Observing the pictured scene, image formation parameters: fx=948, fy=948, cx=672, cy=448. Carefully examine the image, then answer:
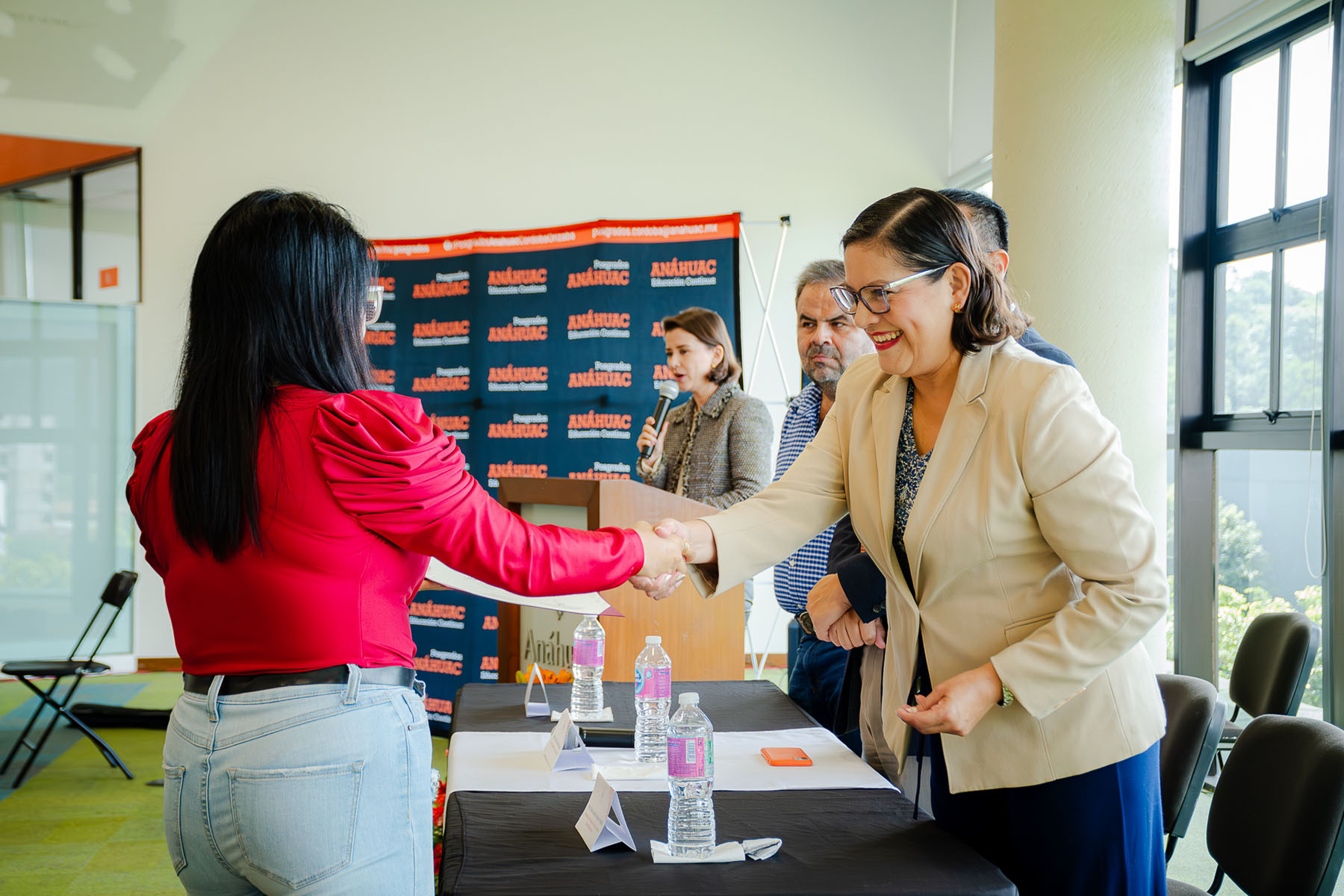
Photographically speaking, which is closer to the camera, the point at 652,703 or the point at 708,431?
the point at 652,703

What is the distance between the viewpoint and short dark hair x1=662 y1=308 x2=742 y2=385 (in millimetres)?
3594

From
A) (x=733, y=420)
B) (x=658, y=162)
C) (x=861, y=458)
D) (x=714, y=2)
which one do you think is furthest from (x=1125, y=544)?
(x=714, y=2)

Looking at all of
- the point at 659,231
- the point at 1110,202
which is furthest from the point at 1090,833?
the point at 659,231

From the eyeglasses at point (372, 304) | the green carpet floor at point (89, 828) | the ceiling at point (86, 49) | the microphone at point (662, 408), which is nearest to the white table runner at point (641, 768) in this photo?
the eyeglasses at point (372, 304)

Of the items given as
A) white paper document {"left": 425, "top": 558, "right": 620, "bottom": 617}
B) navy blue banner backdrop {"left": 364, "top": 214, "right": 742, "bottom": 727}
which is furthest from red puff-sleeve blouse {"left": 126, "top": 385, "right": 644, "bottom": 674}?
navy blue banner backdrop {"left": 364, "top": 214, "right": 742, "bottom": 727}

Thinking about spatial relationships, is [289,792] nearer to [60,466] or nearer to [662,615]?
[662,615]

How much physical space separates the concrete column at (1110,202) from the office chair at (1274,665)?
0.94ft

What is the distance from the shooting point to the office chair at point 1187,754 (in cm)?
204

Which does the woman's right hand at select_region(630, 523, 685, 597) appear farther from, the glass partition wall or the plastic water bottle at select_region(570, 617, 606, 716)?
the glass partition wall

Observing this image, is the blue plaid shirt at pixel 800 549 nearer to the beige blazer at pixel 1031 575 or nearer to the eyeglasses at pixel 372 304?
the beige blazer at pixel 1031 575

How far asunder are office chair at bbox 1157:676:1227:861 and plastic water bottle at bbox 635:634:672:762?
1081 millimetres

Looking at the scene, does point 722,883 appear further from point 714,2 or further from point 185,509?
point 714,2

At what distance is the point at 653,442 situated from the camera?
3408 mm

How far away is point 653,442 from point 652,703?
1.67 metres
